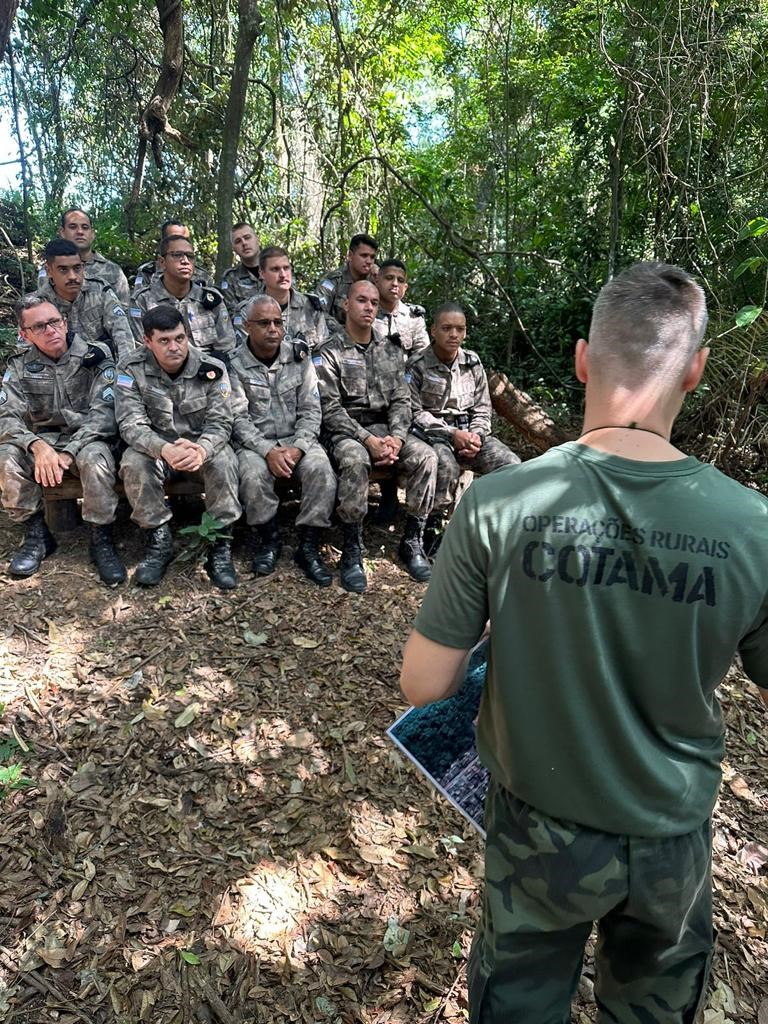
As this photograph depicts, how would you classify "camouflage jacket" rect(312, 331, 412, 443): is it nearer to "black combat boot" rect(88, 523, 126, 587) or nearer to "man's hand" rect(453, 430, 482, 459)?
"man's hand" rect(453, 430, 482, 459)

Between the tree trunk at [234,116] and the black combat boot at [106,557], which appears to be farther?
the tree trunk at [234,116]

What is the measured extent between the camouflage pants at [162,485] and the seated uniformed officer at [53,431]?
5.6 inches

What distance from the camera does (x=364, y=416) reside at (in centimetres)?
505

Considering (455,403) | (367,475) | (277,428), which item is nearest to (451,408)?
(455,403)

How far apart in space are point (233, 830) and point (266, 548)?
1.94 metres

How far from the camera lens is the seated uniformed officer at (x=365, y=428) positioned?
4316 mm

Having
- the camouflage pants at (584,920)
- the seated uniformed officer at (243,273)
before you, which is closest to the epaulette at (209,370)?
the seated uniformed officer at (243,273)

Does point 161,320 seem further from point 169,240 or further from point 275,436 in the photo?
point 169,240

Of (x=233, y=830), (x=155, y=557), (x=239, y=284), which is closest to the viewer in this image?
(x=233, y=830)

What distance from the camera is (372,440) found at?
456cm

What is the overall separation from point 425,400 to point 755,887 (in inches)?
140

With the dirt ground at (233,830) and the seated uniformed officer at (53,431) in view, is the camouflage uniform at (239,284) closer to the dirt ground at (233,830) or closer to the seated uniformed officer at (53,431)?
the seated uniformed officer at (53,431)

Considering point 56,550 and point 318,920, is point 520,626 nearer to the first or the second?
point 318,920

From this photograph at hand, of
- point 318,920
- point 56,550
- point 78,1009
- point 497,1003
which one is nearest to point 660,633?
point 497,1003
